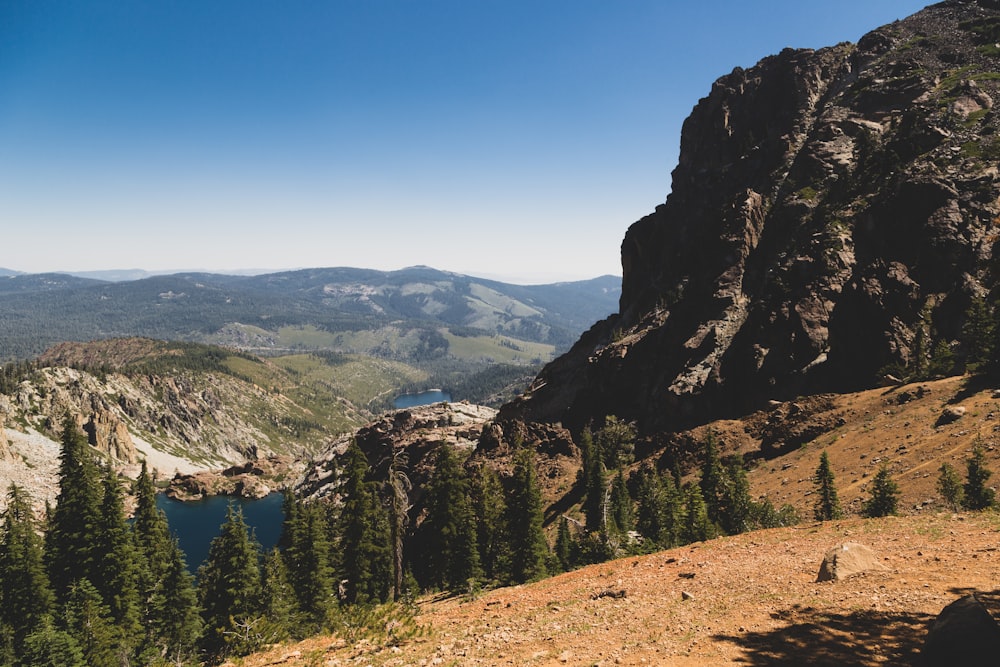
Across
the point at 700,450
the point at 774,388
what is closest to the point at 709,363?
→ the point at 774,388

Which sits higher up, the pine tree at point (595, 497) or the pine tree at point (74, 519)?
the pine tree at point (74, 519)

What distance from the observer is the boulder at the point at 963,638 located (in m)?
11.7

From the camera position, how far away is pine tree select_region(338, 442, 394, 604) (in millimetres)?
53250

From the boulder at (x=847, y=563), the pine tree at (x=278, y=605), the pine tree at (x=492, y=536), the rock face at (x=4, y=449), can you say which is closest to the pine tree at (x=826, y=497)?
the boulder at (x=847, y=563)

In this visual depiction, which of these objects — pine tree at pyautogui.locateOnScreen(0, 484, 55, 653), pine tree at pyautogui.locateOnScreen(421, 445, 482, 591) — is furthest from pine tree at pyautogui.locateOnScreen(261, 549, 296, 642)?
pine tree at pyautogui.locateOnScreen(0, 484, 55, 653)

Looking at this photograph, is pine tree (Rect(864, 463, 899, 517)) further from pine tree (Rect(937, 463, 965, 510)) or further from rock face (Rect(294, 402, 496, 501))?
rock face (Rect(294, 402, 496, 501))

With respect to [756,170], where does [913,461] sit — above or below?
below

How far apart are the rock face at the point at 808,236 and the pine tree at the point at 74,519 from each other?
292 feet

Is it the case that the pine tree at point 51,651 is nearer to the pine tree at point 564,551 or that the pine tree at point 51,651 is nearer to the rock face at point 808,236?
the pine tree at point 564,551

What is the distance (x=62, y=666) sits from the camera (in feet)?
119

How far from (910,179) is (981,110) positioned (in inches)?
1248

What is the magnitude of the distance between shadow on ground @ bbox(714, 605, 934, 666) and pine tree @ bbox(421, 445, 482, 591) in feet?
139

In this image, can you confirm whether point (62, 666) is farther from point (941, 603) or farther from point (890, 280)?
point (890, 280)

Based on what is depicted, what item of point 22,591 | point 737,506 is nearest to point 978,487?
point 737,506
